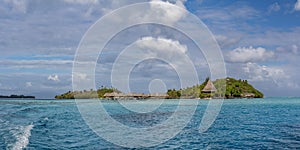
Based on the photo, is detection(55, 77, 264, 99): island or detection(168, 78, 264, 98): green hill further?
detection(168, 78, 264, 98): green hill

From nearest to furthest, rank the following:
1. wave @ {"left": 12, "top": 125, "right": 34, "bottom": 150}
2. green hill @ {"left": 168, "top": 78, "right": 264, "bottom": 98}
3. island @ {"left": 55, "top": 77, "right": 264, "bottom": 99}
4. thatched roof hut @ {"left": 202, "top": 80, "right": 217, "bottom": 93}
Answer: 1. wave @ {"left": 12, "top": 125, "right": 34, "bottom": 150}
2. island @ {"left": 55, "top": 77, "right": 264, "bottom": 99}
3. thatched roof hut @ {"left": 202, "top": 80, "right": 217, "bottom": 93}
4. green hill @ {"left": 168, "top": 78, "right": 264, "bottom": 98}

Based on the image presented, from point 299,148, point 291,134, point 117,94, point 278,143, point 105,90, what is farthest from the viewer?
point 105,90

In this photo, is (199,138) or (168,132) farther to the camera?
(168,132)

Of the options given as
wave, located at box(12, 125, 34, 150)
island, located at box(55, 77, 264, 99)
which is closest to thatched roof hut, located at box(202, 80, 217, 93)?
island, located at box(55, 77, 264, 99)

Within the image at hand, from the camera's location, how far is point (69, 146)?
19.5m

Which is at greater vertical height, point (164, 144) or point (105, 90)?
point (105, 90)

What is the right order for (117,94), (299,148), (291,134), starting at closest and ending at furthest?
(299,148), (291,134), (117,94)

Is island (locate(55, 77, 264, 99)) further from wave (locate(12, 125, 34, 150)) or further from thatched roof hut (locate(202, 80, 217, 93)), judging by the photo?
wave (locate(12, 125, 34, 150))

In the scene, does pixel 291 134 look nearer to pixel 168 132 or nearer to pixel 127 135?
pixel 168 132

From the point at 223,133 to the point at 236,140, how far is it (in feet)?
10.6

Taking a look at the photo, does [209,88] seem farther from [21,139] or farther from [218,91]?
[21,139]

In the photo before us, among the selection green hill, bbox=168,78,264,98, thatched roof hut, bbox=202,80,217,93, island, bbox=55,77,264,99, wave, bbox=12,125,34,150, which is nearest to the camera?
wave, bbox=12,125,34,150

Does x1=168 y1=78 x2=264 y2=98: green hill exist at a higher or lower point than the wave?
higher

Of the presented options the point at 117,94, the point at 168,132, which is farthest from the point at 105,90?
the point at 168,132
